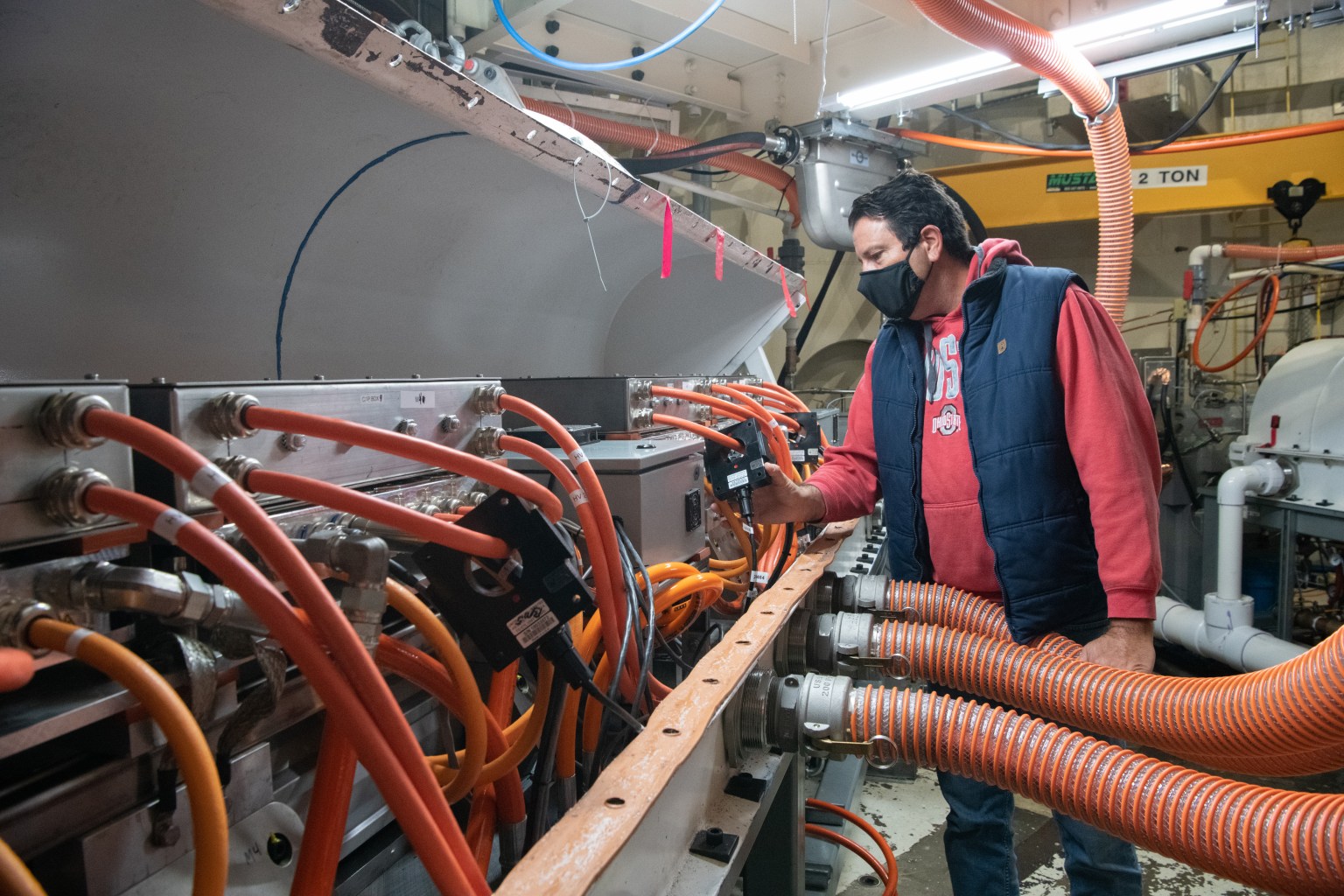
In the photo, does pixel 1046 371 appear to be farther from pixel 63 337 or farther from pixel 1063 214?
pixel 1063 214

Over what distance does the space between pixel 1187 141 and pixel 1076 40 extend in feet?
4.68

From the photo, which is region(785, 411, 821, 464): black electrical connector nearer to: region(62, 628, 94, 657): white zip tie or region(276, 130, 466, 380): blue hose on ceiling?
region(276, 130, 466, 380): blue hose on ceiling

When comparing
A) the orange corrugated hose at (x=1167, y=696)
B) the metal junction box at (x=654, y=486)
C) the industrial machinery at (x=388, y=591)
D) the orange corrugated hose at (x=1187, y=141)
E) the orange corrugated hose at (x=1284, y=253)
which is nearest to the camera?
the industrial machinery at (x=388, y=591)

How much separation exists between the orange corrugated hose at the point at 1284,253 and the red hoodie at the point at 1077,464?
2900mm

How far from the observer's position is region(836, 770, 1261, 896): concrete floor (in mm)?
1703

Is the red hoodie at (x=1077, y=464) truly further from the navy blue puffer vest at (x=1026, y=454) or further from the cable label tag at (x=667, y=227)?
the cable label tag at (x=667, y=227)

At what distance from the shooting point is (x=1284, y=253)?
130 inches

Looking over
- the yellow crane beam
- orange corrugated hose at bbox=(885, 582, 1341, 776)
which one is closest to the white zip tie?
orange corrugated hose at bbox=(885, 582, 1341, 776)

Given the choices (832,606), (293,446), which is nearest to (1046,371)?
(832,606)

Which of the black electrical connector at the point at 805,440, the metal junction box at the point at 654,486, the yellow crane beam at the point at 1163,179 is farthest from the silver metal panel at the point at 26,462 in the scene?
the yellow crane beam at the point at 1163,179

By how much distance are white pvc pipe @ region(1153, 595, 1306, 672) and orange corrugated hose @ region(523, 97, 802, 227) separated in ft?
7.54

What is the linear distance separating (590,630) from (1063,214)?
3.44m

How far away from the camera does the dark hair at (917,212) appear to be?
133cm

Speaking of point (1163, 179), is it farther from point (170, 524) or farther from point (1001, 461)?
point (170, 524)
